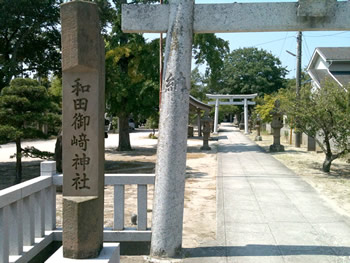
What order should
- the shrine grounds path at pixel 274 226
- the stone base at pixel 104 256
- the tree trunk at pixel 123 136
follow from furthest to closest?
the tree trunk at pixel 123 136 < the shrine grounds path at pixel 274 226 < the stone base at pixel 104 256

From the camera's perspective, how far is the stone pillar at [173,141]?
4547 millimetres

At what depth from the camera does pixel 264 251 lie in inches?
189

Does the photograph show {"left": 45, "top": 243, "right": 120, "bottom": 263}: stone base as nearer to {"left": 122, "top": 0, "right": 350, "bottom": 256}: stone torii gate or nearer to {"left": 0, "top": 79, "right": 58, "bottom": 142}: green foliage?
{"left": 122, "top": 0, "right": 350, "bottom": 256}: stone torii gate

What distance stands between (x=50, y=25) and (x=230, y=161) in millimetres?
8669

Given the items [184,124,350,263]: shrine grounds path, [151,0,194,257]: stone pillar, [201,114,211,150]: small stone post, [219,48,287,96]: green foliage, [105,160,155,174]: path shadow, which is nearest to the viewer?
[151,0,194,257]: stone pillar

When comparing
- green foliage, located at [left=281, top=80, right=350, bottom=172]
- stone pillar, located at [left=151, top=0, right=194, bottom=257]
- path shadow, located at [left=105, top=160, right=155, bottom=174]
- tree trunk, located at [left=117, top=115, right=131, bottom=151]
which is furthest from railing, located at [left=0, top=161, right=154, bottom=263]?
tree trunk, located at [left=117, top=115, right=131, bottom=151]

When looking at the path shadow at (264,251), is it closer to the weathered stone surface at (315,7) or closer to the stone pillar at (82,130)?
the stone pillar at (82,130)

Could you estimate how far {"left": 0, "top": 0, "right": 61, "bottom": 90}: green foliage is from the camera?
11.4 meters

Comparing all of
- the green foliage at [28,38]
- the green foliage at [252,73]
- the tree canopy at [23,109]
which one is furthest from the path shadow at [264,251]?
the green foliage at [252,73]

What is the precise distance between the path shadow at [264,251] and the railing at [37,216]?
0.75m

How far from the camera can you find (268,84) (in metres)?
42.9

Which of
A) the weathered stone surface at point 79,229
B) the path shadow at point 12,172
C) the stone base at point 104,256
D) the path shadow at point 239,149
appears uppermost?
the weathered stone surface at point 79,229

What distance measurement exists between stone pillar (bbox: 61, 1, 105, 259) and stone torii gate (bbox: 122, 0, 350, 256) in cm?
117

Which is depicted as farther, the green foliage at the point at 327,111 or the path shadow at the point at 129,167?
the path shadow at the point at 129,167
